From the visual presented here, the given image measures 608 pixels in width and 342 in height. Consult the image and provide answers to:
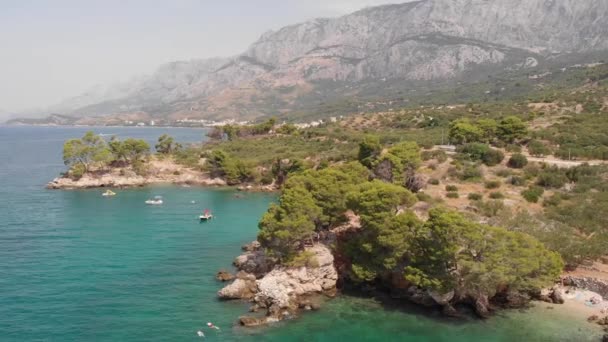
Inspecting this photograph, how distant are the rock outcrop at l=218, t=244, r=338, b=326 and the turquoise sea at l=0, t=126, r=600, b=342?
131 cm

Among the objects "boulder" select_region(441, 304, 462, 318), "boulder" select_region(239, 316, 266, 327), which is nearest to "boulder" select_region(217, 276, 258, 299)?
"boulder" select_region(239, 316, 266, 327)

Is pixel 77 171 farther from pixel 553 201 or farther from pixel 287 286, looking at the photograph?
pixel 553 201

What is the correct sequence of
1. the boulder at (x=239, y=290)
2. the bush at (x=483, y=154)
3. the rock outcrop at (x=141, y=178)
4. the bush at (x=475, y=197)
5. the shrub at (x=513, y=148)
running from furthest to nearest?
the rock outcrop at (x=141, y=178) < the shrub at (x=513, y=148) < the bush at (x=483, y=154) < the bush at (x=475, y=197) < the boulder at (x=239, y=290)

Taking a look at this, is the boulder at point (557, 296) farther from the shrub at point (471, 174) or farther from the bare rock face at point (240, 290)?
the shrub at point (471, 174)

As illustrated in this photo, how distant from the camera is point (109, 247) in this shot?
178 feet

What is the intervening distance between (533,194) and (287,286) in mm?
31359

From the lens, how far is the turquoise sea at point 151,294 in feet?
110

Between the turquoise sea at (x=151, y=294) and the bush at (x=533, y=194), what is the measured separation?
19.4 meters

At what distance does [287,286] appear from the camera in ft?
130

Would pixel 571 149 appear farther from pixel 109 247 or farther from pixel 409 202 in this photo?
pixel 109 247

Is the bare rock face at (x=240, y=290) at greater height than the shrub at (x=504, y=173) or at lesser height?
lesser

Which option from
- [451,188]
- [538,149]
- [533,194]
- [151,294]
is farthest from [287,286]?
[538,149]

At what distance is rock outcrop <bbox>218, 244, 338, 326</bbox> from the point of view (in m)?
37.2

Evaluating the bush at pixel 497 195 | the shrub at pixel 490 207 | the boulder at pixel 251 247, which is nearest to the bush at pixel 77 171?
the boulder at pixel 251 247
